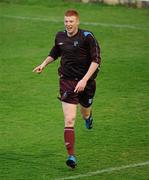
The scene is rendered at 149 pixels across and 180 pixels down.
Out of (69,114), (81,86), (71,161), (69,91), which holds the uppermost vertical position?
(81,86)

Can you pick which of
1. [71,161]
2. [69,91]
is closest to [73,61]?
[69,91]

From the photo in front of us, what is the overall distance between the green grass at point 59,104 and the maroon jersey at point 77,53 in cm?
135

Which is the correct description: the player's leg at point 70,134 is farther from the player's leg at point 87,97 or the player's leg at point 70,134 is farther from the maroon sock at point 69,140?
the player's leg at point 87,97

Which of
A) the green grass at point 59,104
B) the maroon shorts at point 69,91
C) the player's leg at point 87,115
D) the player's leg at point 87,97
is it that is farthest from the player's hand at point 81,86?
the player's leg at point 87,115

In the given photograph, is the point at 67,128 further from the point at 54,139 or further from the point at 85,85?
the point at 54,139

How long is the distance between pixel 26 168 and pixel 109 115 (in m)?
3.97

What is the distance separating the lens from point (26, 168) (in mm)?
11500

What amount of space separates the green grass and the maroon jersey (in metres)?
1.35

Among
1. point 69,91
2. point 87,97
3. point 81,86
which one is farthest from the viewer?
point 87,97

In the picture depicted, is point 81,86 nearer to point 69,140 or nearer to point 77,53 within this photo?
point 77,53

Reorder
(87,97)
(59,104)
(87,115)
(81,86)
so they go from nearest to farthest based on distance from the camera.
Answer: (81,86) → (87,97) → (87,115) → (59,104)

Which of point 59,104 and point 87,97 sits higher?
point 87,97

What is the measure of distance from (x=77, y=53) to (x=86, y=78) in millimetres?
544

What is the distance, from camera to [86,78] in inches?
447
